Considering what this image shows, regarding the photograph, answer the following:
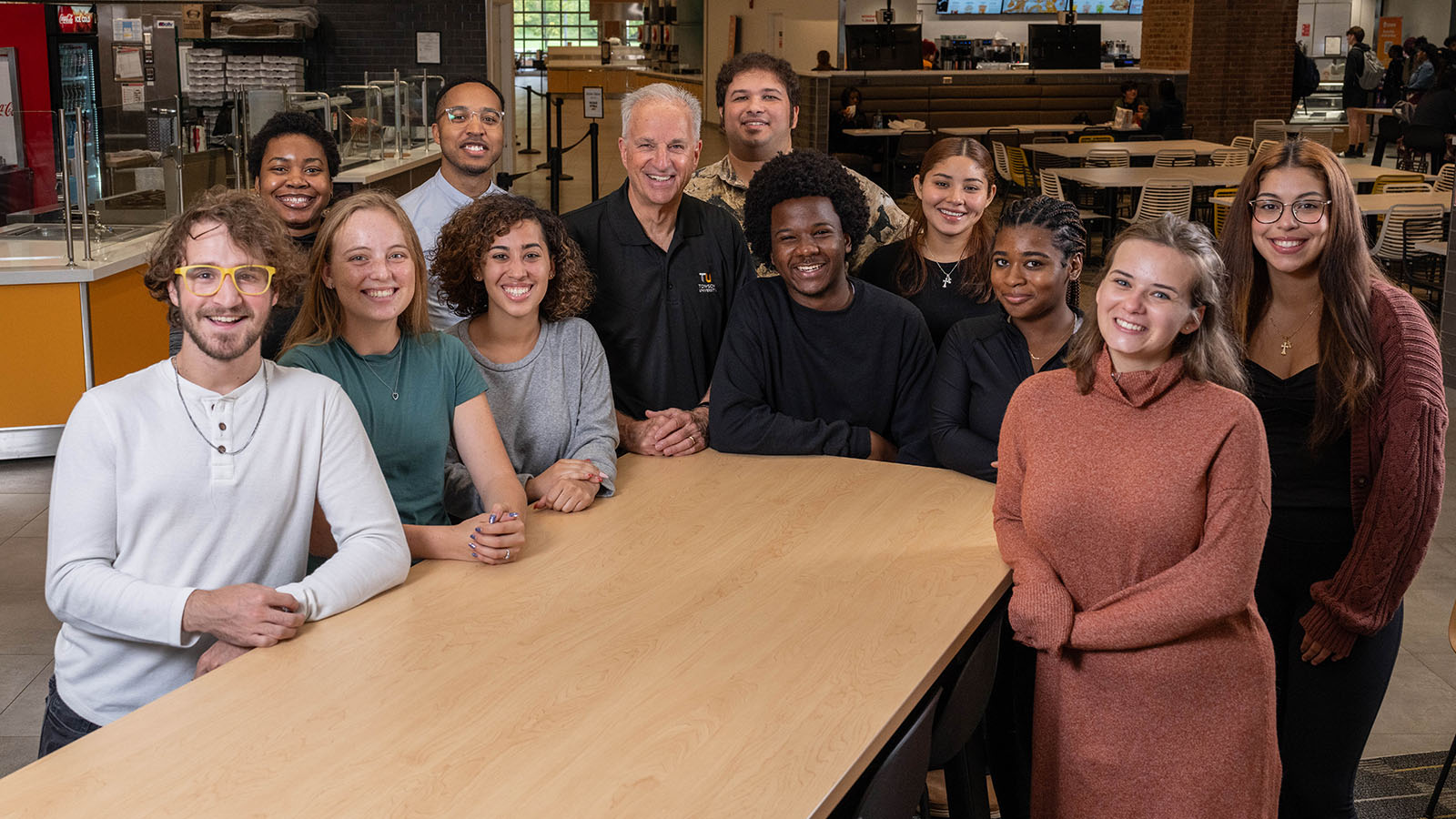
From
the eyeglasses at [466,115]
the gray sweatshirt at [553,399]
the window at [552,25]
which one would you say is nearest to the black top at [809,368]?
the gray sweatshirt at [553,399]

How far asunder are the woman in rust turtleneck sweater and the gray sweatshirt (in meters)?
1.07

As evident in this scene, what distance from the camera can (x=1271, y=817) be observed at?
220 cm

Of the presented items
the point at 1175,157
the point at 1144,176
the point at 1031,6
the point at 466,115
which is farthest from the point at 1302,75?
the point at 466,115

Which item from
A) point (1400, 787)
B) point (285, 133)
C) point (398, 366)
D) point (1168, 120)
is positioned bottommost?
point (1400, 787)

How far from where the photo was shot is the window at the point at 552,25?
34.0 metres

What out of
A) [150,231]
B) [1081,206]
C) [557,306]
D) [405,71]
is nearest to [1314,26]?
[1081,206]

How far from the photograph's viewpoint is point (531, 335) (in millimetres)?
2916

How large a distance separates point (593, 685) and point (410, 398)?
878 mm

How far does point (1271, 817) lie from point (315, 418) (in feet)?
5.83

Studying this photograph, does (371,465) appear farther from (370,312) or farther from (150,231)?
(150,231)

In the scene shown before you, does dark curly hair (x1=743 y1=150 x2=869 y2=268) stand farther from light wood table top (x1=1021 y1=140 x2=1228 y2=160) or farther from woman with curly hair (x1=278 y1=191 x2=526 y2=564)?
light wood table top (x1=1021 y1=140 x2=1228 y2=160)

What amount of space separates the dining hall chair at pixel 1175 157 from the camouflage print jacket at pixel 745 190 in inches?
331

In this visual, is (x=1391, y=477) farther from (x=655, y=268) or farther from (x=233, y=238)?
(x=233, y=238)

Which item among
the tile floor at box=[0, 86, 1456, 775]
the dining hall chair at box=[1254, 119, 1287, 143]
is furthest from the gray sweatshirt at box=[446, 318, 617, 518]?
the dining hall chair at box=[1254, 119, 1287, 143]
